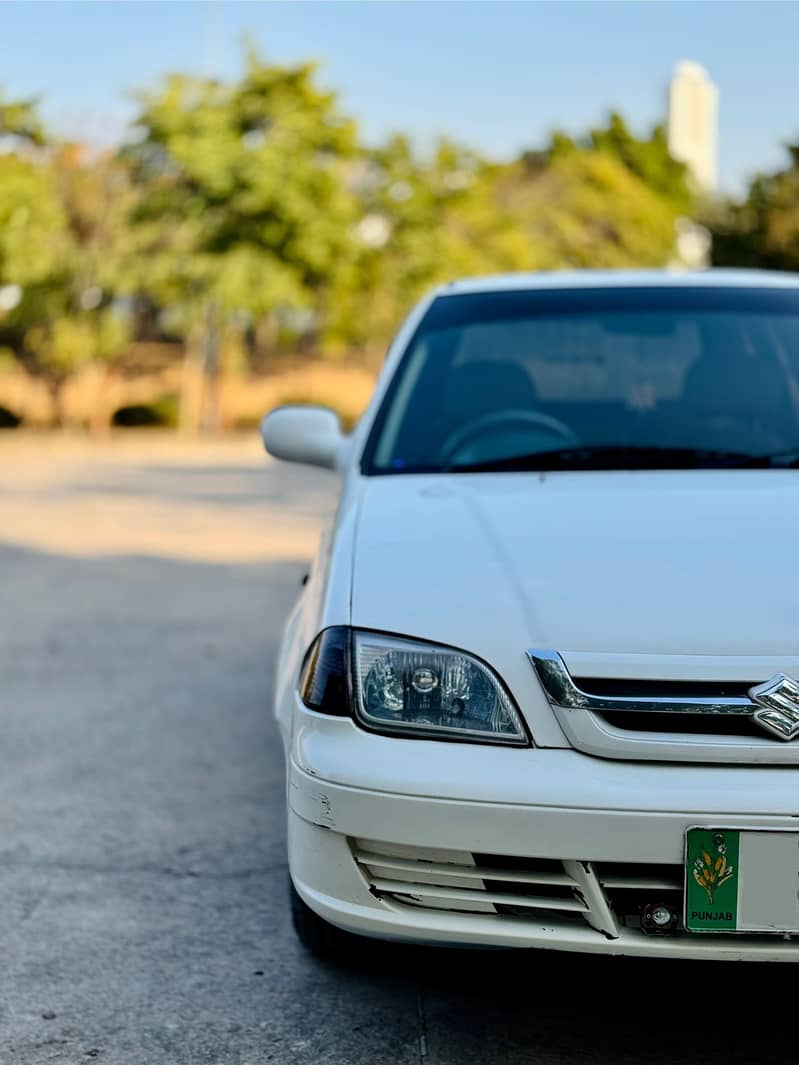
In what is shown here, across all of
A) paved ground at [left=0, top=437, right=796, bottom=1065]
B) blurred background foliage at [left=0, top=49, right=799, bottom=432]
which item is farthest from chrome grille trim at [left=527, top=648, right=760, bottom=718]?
blurred background foliage at [left=0, top=49, right=799, bottom=432]

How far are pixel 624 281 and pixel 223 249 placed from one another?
83.6ft

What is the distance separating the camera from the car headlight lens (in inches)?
91.3

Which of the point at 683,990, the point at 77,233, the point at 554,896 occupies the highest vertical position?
the point at 554,896

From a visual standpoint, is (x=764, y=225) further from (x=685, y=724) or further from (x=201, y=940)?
(x=685, y=724)

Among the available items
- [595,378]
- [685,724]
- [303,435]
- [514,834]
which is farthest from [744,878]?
[303,435]

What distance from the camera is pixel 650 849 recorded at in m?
2.17

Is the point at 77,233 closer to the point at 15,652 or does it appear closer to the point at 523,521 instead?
the point at 15,652

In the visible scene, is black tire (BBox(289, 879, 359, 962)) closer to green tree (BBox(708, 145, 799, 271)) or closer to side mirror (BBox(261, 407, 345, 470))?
side mirror (BBox(261, 407, 345, 470))

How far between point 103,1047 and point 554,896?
35.3 inches

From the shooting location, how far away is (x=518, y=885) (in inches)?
89.1

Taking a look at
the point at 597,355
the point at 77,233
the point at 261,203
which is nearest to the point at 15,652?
the point at 597,355

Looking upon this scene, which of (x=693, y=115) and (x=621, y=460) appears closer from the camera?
(x=621, y=460)

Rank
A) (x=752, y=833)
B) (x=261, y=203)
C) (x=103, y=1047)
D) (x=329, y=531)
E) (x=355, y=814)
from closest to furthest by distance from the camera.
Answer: (x=752, y=833) < (x=355, y=814) < (x=103, y=1047) < (x=329, y=531) < (x=261, y=203)

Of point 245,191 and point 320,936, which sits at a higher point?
point 320,936
